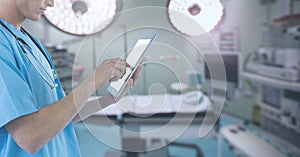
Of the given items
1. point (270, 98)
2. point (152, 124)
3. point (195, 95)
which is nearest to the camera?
point (152, 124)

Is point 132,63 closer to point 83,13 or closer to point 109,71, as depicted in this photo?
point 109,71

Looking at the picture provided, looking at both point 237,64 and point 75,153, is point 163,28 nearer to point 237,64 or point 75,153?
point 75,153

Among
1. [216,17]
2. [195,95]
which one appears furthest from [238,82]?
[216,17]

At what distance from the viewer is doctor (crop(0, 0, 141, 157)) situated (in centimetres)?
41

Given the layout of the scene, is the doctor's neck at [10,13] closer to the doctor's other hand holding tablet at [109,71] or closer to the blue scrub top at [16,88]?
the blue scrub top at [16,88]

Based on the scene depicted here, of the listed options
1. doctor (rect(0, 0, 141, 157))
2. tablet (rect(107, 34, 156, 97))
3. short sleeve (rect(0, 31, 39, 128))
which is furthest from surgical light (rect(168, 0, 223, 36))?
short sleeve (rect(0, 31, 39, 128))

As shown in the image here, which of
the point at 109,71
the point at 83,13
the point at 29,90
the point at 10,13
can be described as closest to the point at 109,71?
the point at 109,71

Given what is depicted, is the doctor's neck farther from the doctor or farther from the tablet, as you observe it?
the tablet

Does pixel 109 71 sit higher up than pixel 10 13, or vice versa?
pixel 10 13

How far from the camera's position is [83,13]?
35.9 inches

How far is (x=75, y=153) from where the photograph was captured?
0.66 meters

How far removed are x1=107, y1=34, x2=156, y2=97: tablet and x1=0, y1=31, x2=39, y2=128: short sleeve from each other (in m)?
0.16

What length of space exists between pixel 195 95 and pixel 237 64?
48 cm

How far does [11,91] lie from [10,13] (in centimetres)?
19
